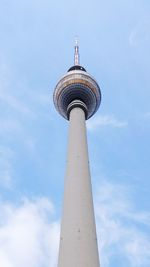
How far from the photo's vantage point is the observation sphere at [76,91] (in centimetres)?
6543

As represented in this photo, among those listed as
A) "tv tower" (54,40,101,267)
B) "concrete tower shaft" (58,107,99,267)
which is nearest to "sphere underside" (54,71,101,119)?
"tv tower" (54,40,101,267)

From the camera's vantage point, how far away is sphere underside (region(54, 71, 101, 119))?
65438 mm

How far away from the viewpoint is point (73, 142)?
54.8 metres

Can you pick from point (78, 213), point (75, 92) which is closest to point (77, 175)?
point (78, 213)

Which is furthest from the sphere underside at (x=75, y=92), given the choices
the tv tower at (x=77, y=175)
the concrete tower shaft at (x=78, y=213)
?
the concrete tower shaft at (x=78, y=213)

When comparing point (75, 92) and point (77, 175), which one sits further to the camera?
point (75, 92)

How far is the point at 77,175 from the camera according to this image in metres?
49.2

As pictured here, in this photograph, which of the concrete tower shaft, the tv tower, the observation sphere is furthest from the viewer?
the observation sphere

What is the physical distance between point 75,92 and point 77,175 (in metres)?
19.7

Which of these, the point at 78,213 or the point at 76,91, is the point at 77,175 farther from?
the point at 76,91

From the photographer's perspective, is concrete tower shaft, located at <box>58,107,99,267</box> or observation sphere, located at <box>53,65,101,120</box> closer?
concrete tower shaft, located at <box>58,107,99,267</box>

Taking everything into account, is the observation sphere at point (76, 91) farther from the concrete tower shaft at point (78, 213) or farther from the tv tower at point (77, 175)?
the concrete tower shaft at point (78, 213)

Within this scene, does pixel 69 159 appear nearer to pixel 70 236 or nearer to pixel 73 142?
pixel 73 142

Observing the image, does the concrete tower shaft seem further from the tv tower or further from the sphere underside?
the sphere underside
